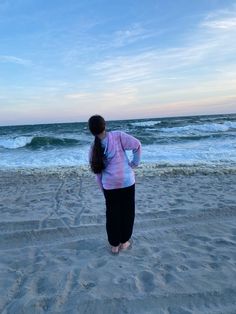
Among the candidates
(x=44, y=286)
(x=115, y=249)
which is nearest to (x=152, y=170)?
(x=115, y=249)

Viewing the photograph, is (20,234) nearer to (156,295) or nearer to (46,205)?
(46,205)

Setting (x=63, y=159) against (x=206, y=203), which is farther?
(x=63, y=159)

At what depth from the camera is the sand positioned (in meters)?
3.43

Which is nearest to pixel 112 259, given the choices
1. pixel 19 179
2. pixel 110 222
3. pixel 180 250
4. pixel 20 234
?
pixel 110 222

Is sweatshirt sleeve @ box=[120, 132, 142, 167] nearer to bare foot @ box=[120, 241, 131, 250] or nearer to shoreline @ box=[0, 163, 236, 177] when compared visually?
bare foot @ box=[120, 241, 131, 250]

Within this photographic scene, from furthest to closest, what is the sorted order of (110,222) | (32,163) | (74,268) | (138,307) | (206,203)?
(32,163), (206,203), (110,222), (74,268), (138,307)

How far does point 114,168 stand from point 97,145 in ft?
1.06

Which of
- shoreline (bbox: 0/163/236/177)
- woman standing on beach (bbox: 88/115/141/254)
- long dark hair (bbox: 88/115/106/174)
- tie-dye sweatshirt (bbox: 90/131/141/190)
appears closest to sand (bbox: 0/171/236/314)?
woman standing on beach (bbox: 88/115/141/254)

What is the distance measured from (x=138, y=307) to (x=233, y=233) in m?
2.29

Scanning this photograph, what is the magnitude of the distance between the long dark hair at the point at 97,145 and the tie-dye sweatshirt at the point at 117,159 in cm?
6

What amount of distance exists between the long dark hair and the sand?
1082mm

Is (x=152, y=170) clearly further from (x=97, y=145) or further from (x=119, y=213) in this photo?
(x=97, y=145)

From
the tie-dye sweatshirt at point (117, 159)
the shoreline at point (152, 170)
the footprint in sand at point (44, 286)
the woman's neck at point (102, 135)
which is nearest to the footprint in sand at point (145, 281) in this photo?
the footprint in sand at point (44, 286)

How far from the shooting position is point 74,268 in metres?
4.16
